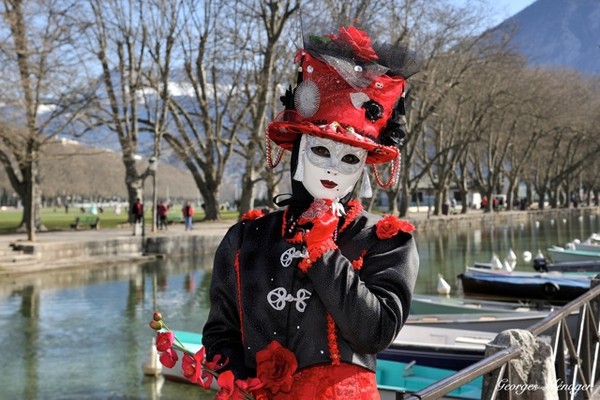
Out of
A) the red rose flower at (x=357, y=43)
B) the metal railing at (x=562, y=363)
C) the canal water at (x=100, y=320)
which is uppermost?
the red rose flower at (x=357, y=43)

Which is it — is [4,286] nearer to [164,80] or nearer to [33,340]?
[33,340]

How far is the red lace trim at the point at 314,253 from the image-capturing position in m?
2.55

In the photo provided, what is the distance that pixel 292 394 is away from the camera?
267 centimetres

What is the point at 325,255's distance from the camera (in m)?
2.56

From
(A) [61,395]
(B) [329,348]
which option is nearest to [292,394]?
(B) [329,348]

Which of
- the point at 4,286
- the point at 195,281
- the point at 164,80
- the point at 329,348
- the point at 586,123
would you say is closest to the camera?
the point at 329,348

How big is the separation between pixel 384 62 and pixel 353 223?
68cm

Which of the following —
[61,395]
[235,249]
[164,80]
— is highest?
[164,80]

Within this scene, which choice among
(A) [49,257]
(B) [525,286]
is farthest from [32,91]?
(B) [525,286]

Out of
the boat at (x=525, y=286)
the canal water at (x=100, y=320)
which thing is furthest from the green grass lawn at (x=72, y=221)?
the boat at (x=525, y=286)

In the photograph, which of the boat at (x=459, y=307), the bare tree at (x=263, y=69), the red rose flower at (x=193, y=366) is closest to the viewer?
the red rose flower at (x=193, y=366)

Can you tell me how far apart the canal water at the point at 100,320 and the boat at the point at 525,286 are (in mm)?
1644

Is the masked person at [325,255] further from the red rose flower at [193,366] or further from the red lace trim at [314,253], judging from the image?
the red rose flower at [193,366]

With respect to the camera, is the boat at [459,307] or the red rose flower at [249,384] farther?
the boat at [459,307]
